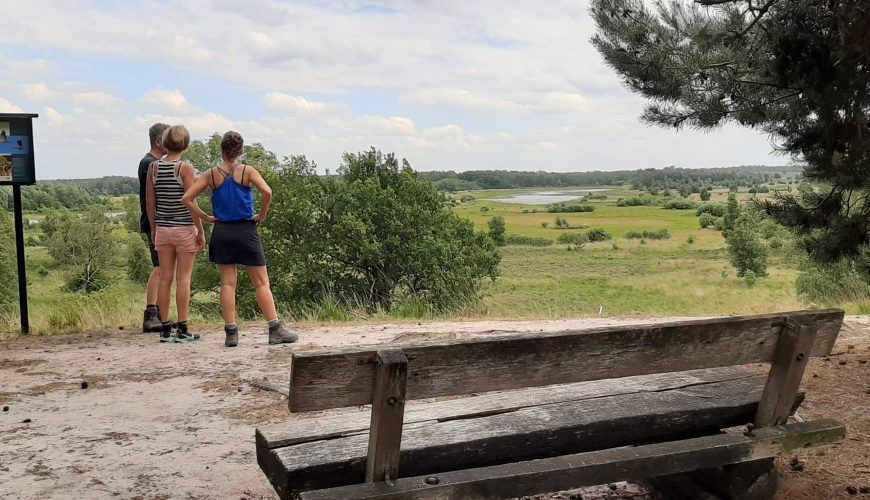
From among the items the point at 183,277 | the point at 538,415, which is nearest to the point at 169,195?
the point at 183,277

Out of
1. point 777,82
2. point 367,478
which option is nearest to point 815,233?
point 777,82

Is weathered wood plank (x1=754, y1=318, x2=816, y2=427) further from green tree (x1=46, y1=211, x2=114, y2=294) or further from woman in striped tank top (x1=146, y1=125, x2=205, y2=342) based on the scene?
green tree (x1=46, y1=211, x2=114, y2=294)

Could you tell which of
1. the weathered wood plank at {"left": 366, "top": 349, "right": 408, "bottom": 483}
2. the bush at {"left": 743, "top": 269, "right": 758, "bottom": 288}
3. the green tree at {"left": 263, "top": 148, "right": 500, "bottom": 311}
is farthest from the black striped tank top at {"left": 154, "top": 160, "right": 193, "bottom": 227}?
the bush at {"left": 743, "top": 269, "right": 758, "bottom": 288}

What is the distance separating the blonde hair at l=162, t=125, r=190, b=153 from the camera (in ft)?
21.9

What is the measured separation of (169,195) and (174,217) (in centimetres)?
21

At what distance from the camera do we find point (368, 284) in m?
25.6

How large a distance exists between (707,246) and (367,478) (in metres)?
94.1

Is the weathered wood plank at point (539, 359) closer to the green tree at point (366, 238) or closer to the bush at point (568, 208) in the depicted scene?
the green tree at point (366, 238)

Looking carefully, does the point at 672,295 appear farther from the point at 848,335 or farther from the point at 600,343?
the point at 600,343

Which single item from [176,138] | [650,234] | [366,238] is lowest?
[650,234]

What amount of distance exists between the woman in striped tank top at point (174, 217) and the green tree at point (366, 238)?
16562 millimetres

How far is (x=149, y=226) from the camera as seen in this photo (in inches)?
296

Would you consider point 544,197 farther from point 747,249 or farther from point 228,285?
point 228,285

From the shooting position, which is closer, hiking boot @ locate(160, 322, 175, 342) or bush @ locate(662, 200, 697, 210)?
hiking boot @ locate(160, 322, 175, 342)
